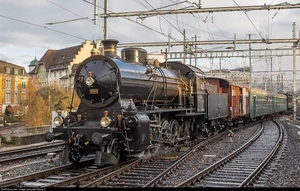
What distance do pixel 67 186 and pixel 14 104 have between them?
192 ft

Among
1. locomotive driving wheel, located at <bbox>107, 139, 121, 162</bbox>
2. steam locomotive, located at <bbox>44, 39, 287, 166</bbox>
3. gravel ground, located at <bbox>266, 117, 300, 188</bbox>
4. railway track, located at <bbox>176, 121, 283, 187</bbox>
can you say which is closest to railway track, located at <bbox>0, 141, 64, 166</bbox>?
steam locomotive, located at <bbox>44, 39, 287, 166</bbox>

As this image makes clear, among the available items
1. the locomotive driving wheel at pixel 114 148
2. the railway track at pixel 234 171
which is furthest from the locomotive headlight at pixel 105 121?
the railway track at pixel 234 171

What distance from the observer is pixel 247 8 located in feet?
53.7

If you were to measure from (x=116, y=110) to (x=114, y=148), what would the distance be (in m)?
1.09

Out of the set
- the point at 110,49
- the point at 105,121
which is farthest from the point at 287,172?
the point at 110,49

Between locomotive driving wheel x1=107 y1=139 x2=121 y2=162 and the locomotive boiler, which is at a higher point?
the locomotive boiler

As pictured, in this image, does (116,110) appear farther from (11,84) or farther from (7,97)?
(11,84)

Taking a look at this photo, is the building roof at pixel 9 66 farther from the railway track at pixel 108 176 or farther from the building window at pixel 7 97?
the railway track at pixel 108 176

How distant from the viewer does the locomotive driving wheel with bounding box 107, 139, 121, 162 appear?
30.1 ft

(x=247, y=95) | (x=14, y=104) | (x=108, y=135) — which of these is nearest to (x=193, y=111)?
(x=108, y=135)

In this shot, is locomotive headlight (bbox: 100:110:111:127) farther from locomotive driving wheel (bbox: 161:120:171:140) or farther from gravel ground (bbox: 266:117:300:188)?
gravel ground (bbox: 266:117:300:188)

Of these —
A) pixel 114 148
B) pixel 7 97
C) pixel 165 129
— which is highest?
pixel 7 97

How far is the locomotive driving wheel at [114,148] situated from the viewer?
9172mm

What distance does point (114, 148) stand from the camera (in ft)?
31.3
